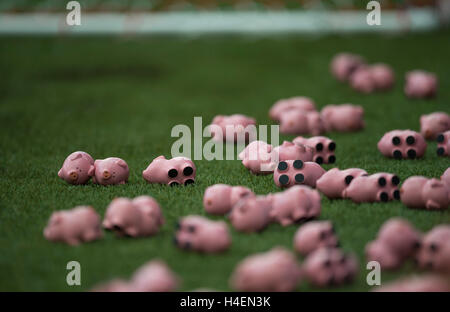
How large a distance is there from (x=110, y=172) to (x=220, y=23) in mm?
3666

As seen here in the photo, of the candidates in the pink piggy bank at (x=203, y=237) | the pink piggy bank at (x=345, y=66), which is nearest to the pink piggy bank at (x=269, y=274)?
the pink piggy bank at (x=203, y=237)

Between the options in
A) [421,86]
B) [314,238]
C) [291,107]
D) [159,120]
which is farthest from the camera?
[421,86]

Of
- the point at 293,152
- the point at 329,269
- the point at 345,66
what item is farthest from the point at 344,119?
the point at 329,269

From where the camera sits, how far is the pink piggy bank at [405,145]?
2395mm

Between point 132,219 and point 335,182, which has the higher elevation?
point 335,182

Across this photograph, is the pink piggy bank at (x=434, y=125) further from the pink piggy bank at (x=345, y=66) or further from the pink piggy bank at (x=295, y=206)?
the pink piggy bank at (x=345, y=66)

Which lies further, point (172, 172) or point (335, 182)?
point (172, 172)

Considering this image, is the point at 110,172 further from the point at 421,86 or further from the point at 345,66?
the point at 345,66

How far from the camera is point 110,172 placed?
6.94ft

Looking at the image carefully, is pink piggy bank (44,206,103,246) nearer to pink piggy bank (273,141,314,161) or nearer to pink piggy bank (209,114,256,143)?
pink piggy bank (273,141,314,161)

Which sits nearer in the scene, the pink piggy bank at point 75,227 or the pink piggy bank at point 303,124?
the pink piggy bank at point 75,227

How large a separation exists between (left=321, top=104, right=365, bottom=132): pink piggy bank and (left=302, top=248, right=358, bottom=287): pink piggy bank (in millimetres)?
1499

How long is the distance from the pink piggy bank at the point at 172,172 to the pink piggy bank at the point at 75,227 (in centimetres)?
48
